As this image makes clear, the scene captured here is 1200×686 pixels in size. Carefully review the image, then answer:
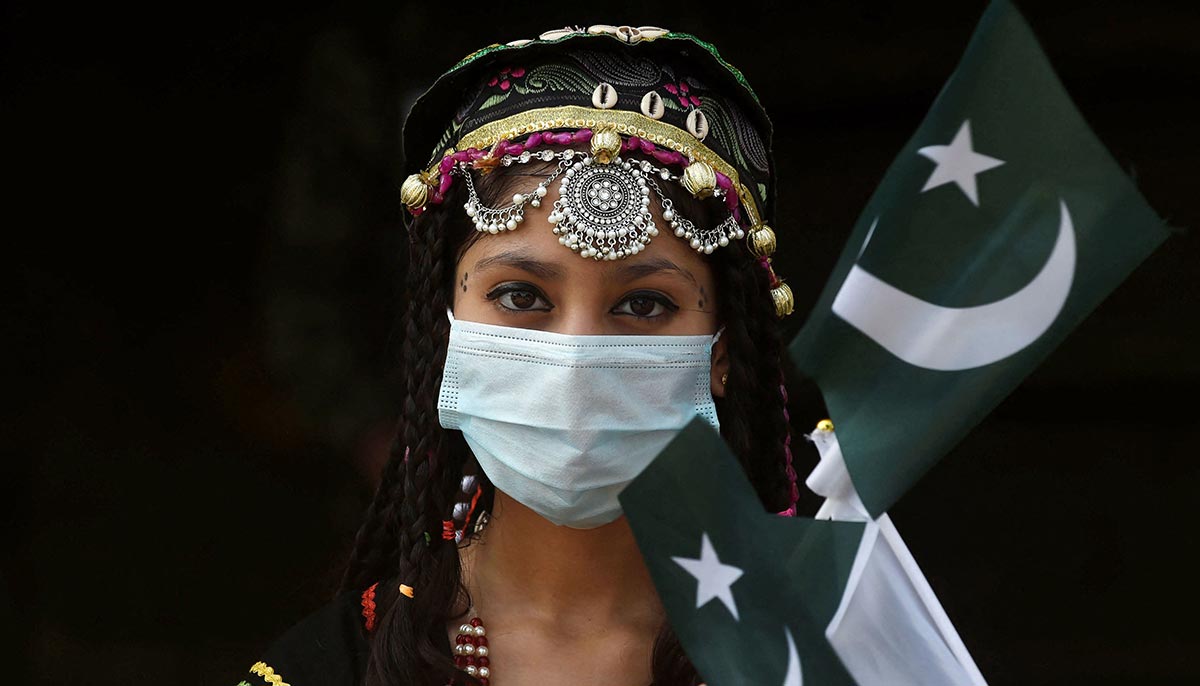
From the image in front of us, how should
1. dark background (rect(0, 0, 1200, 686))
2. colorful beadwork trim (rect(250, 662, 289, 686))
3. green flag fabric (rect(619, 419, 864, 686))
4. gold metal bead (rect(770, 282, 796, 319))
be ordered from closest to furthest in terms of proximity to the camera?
green flag fabric (rect(619, 419, 864, 686)) < colorful beadwork trim (rect(250, 662, 289, 686)) < gold metal bead (rect(770, 282, 796, 319)) < dark background (rect(0, 0, 1200, 686))

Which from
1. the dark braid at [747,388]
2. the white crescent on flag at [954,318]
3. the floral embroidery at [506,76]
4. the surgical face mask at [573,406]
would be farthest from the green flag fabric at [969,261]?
the floral embroidery at [506,76]

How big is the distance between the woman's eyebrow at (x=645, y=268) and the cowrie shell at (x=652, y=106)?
297 mm

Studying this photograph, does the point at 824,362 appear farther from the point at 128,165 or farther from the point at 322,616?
the point at 128,165

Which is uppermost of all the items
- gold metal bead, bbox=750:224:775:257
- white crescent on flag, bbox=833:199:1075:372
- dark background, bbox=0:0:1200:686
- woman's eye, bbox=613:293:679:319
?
white crescent on flag, bbox=833:199:1075:372

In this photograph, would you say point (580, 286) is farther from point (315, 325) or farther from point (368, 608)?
point (315, 325)

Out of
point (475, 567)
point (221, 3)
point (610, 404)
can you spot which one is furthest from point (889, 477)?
point (221, 3)

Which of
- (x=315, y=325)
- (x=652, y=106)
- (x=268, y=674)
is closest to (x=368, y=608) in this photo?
(x=268, y=674)

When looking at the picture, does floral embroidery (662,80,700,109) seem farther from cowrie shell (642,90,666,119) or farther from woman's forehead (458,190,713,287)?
woman's forehead (458,190,713,287)

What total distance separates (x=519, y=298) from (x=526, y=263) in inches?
3.1

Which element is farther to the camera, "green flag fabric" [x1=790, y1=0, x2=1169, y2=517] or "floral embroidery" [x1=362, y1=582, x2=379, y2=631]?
"floral embroidery" [x1=362, y1=582, x2=379, y2=631]

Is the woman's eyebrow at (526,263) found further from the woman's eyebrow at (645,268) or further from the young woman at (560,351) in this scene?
the woman's eyebrow at (645,268)

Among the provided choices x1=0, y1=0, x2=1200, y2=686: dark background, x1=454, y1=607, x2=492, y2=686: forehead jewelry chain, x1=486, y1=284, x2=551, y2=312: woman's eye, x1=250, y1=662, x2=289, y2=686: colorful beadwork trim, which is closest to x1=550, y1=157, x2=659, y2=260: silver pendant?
x1=486, y1=284, x2=551, y2=312: woman's eye

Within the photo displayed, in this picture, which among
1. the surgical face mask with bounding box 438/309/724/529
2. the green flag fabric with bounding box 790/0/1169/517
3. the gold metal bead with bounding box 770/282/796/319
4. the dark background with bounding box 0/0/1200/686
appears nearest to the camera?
the green flag fabric with bounding box 790/0/1169/517

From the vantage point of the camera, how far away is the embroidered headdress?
114 inches
